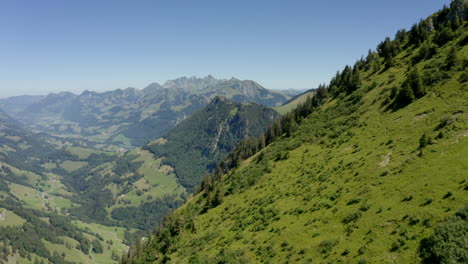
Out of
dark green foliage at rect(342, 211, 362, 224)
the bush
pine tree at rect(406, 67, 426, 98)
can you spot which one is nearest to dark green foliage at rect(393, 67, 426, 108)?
pine tree at rect(406, 67, 426, 98)

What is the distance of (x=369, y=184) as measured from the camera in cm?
4409

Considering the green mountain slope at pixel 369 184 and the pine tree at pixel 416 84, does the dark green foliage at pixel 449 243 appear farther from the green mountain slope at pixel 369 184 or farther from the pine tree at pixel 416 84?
the pine tree at pixel 416 84

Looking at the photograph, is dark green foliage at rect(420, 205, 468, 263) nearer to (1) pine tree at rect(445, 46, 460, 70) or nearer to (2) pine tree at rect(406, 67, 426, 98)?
(2) pine tree at rect(406, 67, 426, 98)

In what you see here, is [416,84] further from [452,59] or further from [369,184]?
[369,184]

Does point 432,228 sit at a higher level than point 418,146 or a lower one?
lower

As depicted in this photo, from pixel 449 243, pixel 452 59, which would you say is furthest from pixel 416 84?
pixel 449 243

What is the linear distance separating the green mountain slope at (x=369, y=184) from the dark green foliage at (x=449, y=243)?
9 centimetres

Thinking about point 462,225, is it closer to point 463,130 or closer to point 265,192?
point 463,130

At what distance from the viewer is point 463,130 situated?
42094 mm

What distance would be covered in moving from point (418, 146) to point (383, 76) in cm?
6608

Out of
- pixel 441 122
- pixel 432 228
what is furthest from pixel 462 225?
pixel 441 122

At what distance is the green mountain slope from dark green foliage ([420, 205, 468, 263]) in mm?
92

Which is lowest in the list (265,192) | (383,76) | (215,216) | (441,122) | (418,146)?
(215,216)

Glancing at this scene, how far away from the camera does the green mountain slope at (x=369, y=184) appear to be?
29.6 metres
